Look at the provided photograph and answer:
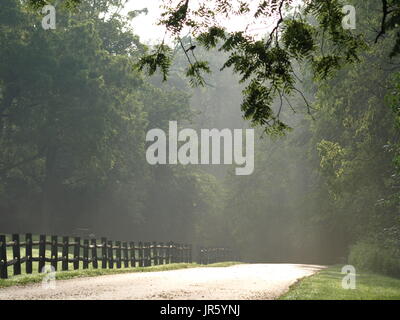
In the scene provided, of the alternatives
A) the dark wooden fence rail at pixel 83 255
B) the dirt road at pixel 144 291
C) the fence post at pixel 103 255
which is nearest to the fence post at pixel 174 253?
the dark wooden fence rail at pixel 83 255

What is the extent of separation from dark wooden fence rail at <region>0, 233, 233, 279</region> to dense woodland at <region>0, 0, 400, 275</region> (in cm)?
820

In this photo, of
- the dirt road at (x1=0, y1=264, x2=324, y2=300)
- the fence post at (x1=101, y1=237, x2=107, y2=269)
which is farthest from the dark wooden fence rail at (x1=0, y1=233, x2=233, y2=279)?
the dirt road at (x1=0, y1=264, x2=324, y2=300)

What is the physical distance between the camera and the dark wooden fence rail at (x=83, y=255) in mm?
18812

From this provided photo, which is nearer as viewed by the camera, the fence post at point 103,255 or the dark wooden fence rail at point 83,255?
the dark wooden fence rail at point 83,255

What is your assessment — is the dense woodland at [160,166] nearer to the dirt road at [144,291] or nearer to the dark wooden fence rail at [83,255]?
the dark wooden fence rail at [83,255]

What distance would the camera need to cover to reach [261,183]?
69.5 meters

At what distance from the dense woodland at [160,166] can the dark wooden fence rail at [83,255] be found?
26.9 feet

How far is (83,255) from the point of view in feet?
78.9

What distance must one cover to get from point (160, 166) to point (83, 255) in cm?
4117

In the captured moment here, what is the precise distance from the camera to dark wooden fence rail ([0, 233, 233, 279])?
18.8 m

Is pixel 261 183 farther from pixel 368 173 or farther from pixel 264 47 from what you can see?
pixel 264 47

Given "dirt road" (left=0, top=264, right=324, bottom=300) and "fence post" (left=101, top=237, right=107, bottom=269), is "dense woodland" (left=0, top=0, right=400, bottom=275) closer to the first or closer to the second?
"fence post" (left=101, top=237, right=107, bottom=269)

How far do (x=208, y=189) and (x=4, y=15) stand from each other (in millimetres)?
33523

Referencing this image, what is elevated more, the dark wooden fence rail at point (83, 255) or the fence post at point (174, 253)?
the dark wooden fence rail at point (83, 255)
